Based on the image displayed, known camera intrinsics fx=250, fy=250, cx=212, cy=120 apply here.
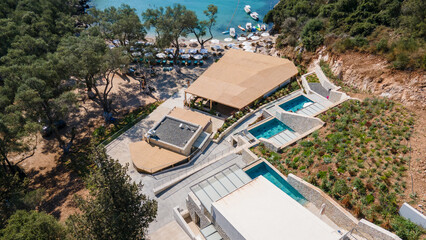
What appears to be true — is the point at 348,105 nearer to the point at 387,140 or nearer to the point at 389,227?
the point at 387,140

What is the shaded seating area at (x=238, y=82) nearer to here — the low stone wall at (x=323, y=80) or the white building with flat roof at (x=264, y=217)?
the low stone wall at (x=323, y=80)

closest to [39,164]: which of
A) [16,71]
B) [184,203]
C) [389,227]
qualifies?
[16,71]

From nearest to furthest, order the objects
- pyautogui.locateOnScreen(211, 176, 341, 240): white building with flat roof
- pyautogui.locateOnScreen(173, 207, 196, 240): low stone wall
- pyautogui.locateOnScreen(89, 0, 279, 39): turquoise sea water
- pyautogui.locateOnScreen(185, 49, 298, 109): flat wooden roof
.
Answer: pyautogui.locateOnScreen(211, 176, 341, 240): white building with flat roof → pyautogui.locateOnScreen(173, 207, 196, 240): low stone wall → pyautogui.locateOnScreen(185, 49, 298, 109): flat wooden roof → pyautogui.locateOnScreen(89, 0, 279, 39): turquoise sea water

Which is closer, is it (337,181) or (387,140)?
(337,181)

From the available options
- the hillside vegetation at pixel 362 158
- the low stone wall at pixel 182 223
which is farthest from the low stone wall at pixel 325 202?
the low stone wall at pixel 182 223

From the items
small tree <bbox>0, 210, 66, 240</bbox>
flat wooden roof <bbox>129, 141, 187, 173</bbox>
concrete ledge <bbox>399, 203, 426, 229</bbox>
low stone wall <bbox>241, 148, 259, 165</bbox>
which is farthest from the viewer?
flat wooden roof <bbox>129, 141, 187, 173</bbox>

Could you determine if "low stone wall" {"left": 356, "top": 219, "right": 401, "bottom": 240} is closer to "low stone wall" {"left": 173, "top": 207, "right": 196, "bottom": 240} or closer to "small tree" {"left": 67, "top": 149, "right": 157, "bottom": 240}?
"low stone wall" {"left": 173, "top": 207, "right": 196, "bottom": 240}

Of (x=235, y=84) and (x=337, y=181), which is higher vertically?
(x=235, y=84)

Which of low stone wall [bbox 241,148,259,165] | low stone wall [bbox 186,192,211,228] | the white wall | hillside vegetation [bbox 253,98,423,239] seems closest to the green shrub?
hillside vegetation [bbox 253,98,423,239]
